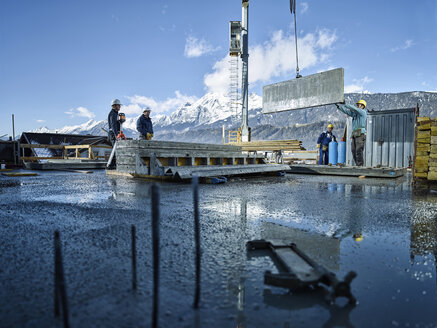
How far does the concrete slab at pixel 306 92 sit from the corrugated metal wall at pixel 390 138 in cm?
Result: 242

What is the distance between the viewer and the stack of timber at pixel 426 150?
6391 millimetres

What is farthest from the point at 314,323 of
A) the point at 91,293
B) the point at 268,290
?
the point at 91,293

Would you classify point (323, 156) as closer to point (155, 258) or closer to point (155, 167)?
point (155, 167)

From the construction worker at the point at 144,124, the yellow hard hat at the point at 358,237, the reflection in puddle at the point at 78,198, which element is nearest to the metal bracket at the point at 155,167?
the reflection in puddle at the point at 78,198

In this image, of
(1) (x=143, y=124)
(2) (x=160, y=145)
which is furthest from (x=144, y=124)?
(2) (x=160, y=145)

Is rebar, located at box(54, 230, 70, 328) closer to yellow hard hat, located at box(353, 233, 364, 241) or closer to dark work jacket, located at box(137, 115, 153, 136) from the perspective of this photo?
yellow hard hat, located at box(353, 233, 364, 241)

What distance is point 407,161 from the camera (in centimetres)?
1264

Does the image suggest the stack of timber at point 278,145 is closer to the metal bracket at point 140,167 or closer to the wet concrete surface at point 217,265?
the metal bracket at point 140,167

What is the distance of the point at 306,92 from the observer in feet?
43.8

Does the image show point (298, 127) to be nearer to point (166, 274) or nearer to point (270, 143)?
point (270, 143)


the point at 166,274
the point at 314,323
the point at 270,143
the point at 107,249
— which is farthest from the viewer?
the point at 270,143

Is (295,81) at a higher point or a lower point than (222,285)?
higher

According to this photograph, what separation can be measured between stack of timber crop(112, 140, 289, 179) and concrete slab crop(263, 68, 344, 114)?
187 inches

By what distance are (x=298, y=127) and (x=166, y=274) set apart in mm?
194583
